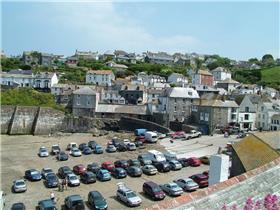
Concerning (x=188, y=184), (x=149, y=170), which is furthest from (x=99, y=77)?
(x=188, y=184)

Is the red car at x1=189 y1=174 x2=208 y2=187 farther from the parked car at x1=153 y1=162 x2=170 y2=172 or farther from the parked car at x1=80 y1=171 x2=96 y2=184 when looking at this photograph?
the parked car at x1=80 y1=171 x2=96 y2=184

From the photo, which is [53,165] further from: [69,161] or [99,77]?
[99,77]

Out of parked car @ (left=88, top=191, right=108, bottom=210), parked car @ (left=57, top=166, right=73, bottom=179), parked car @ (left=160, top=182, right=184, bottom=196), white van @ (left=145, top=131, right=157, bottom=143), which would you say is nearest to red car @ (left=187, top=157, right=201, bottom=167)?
parked car @ (left=160, top=182, right=184, bottom=196)

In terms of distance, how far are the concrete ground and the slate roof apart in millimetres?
7608

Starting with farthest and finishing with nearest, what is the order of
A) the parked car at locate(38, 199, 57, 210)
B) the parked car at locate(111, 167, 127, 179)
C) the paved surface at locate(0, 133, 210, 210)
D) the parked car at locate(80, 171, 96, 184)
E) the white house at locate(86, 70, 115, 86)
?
the white house at locate(86, 70, 115, 86)
the parked car at locate(111, 167, 127, 179)
the parked car at locate(80, 171, 96, 184)
the paved surface at locate(0, 133, 210, 210)
the parked car at locate(38, 199, 57, 210)

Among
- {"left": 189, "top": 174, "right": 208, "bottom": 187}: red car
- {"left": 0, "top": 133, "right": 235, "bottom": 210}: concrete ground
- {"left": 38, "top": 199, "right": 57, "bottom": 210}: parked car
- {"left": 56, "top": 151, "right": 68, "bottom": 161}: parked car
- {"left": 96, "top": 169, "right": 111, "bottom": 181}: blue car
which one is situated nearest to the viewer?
{"left": 38, "top": 199, "right": 57, "bottom": 210}: parked car

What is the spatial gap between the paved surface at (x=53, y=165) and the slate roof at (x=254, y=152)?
7608 mm

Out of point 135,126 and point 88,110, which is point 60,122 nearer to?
point 88,110

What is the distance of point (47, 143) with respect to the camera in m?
42.9

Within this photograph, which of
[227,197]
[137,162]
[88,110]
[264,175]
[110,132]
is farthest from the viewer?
[88,110]

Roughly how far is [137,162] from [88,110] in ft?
91.2

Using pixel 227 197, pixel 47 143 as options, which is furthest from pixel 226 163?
pixel 47 143

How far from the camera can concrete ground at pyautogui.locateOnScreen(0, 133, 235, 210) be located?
2220 cm

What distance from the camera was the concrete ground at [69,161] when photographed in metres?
22.2
